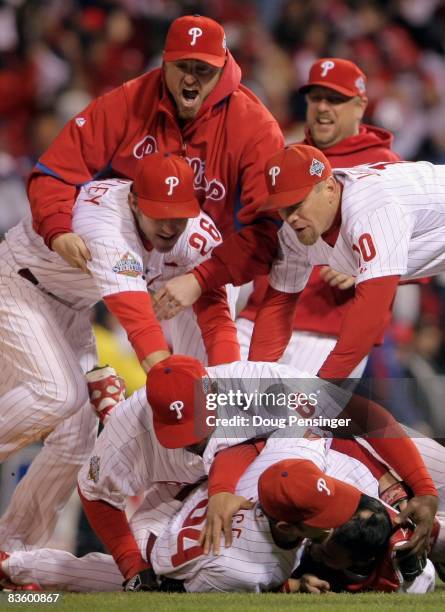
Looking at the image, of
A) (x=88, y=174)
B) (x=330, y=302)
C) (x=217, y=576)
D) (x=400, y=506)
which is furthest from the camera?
(x=330, y=302)

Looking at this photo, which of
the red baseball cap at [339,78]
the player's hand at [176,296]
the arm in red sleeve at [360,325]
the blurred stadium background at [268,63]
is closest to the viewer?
the arm in red sleeve at [360,325]

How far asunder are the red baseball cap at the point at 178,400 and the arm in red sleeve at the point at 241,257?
0.58 metres

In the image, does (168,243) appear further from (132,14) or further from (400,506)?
(132,14)

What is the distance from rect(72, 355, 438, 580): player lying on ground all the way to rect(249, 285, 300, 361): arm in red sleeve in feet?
1.64

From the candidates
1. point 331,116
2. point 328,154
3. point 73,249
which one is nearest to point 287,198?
point 73,249

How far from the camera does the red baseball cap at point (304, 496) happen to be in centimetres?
325

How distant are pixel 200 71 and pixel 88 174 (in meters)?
0.55

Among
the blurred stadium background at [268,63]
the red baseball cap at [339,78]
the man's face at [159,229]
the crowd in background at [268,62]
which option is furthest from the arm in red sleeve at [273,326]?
the crowd in background at [268,62]

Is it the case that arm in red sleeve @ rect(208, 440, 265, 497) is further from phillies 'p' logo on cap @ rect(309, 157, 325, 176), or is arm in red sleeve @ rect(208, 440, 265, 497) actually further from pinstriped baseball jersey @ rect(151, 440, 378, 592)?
phillies 'p' logo on cap @ rect(309, 157, 325, 176)

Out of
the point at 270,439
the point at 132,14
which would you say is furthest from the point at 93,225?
the point at 132,14

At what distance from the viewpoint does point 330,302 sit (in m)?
4.92

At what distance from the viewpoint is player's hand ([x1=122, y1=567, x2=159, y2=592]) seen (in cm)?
364

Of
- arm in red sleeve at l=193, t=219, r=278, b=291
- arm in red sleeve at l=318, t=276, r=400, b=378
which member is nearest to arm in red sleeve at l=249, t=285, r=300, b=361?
arm in red sleeve at l=193, t=219, r=278, b=291

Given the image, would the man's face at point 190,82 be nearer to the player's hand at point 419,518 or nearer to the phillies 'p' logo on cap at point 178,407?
the phillies 'p' logo on cap at point 178,407
